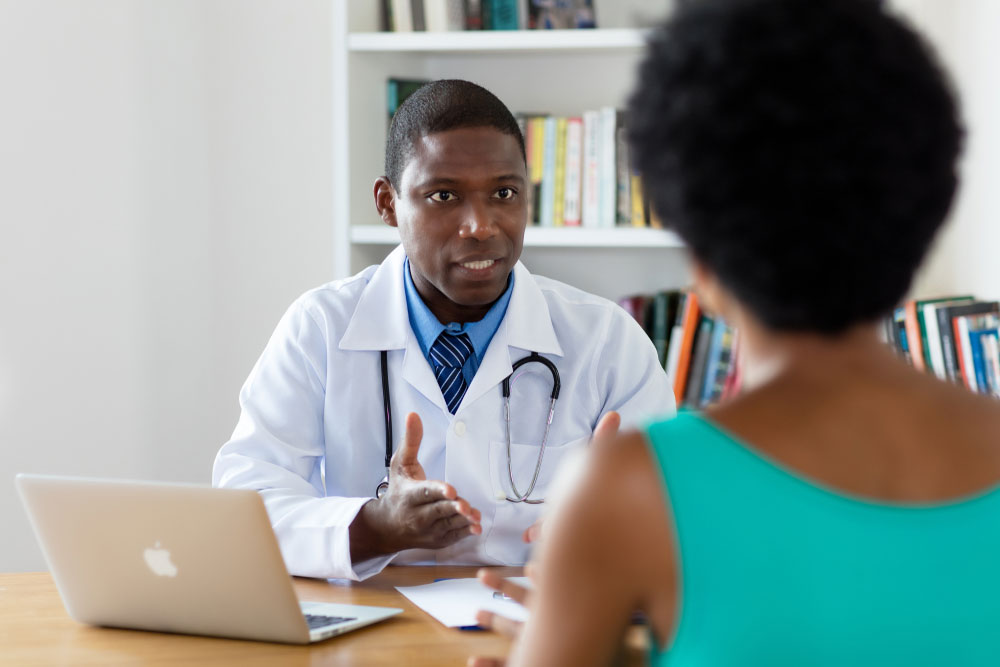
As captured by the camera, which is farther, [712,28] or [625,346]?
[625,346]

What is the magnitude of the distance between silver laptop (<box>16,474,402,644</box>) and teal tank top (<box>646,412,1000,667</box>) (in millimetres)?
573

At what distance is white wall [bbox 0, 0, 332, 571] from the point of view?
92.9 inches

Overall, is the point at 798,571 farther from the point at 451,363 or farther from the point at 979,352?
the point at 979,352

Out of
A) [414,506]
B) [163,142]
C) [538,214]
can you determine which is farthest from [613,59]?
[414,506]

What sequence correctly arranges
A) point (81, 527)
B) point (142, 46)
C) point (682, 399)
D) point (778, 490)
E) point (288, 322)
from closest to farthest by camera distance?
1. point (778, 490)
2. point (81, 527)
3. point (288, 322)
4. point (682, 399)
5. point (142, 46)

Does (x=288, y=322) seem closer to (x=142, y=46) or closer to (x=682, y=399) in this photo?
(x=682, y=399)

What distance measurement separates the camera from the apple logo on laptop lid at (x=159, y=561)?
3.80 feet

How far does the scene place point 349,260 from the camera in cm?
260

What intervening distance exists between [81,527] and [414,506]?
1.21ft

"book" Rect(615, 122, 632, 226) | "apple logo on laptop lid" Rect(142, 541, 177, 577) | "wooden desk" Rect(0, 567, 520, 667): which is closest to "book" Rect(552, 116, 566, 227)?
"book" Rect(615, 122, 632, 226)

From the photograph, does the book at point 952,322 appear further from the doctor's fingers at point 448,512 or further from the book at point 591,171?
the doctor's fingers at point 448,512

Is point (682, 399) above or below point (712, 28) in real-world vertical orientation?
below

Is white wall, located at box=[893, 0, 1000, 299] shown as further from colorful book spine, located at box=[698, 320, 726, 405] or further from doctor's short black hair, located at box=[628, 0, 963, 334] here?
doctor's short black hair, located at box=[628, 0, 963, 334]

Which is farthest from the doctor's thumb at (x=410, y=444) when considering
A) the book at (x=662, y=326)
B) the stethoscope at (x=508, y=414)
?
the book at (x=662, y=326)
